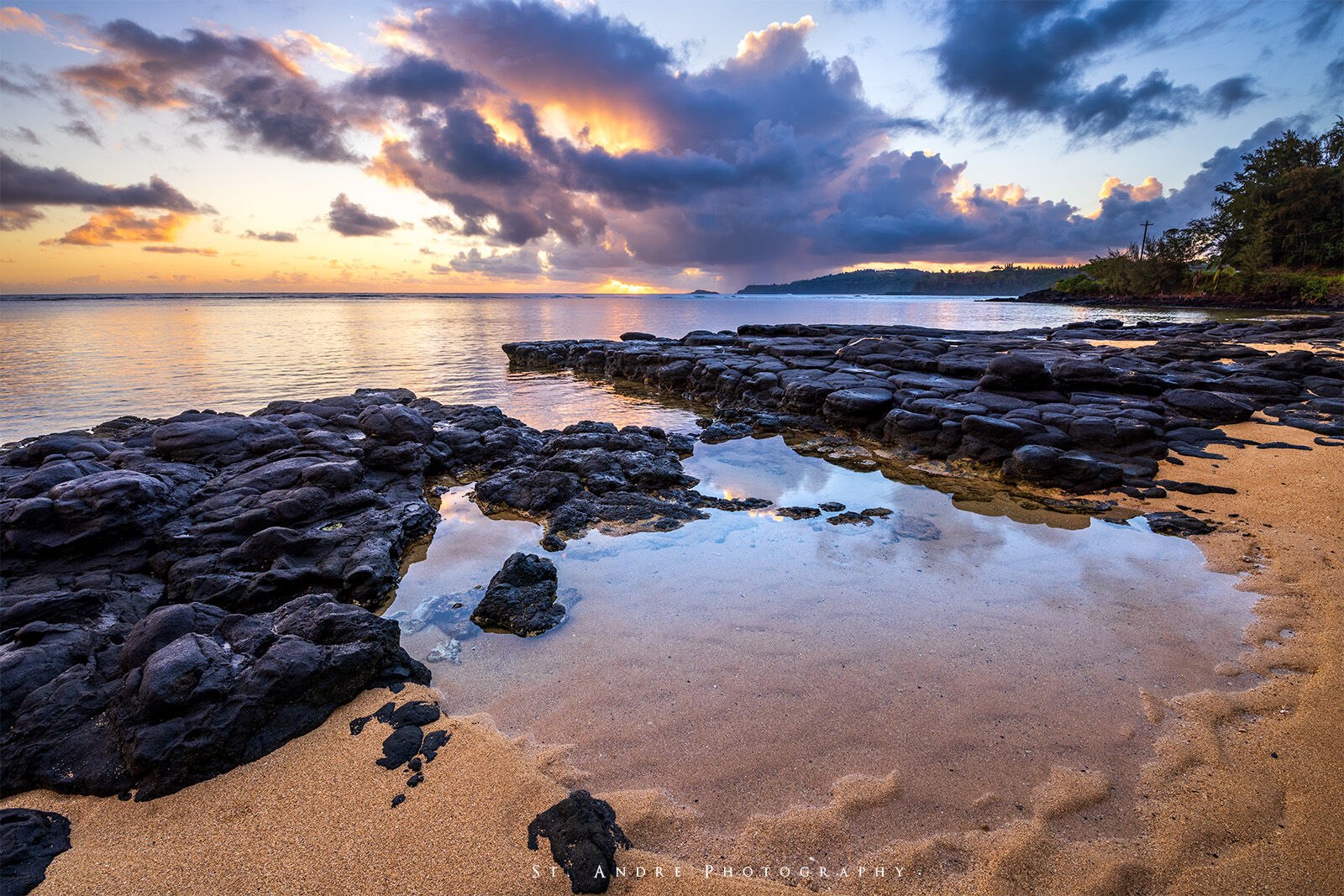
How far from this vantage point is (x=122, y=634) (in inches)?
170

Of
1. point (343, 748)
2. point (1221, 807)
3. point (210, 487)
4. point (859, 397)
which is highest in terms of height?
point (859, 397)

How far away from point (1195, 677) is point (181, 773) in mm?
7145

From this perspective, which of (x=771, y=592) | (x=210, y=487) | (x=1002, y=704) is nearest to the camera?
(x=1002, y=704)

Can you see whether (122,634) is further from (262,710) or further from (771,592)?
(771,592)

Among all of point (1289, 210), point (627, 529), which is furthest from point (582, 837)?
point (1289, 210)

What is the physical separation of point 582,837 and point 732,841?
813 millimetres

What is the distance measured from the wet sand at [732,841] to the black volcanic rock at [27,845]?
0.21 feet

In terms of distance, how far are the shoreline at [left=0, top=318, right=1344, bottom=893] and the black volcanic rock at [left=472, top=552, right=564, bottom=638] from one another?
2.79ft

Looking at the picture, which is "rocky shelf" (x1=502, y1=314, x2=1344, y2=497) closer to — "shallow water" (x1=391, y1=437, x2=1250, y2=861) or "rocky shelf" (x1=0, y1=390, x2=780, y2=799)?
"shallow water" (x1=391, y1=437, x2=1250, y2=861)

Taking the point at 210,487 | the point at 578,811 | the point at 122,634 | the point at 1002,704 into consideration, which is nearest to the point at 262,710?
the point at 122,634

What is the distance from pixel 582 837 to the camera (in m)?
2.71

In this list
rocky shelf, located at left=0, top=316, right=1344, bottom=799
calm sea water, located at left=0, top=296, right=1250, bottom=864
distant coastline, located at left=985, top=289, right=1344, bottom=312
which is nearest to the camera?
calm sea water, located at left=0, top=296, right=1250, bottom=864

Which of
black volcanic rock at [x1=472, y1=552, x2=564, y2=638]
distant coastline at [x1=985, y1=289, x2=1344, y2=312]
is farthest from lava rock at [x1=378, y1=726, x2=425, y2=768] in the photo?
distant coastline at [x1=985, y1=289, x2=1344, y2=312]

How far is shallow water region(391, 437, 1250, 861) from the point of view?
3211 mm
